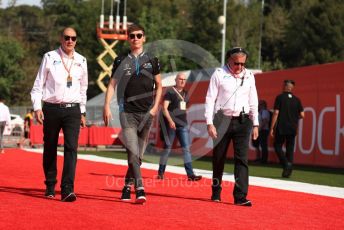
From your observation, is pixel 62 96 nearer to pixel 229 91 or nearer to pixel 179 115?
pixel 229 91

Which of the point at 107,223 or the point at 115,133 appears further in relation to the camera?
the point at 115,133

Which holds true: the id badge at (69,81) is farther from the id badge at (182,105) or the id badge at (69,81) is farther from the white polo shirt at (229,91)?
the id badge at (182,105)

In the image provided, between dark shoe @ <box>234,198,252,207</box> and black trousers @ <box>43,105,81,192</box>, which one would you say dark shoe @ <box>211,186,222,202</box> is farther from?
black trousers @ <box>43,105,81,192</box>

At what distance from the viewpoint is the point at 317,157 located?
20.5 metres

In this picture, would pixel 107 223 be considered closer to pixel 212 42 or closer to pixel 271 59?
pixel 212 42

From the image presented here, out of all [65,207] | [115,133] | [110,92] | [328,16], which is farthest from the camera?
Answer: [328,16]

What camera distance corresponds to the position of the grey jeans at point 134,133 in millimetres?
8969

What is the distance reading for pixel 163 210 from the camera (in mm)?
8336

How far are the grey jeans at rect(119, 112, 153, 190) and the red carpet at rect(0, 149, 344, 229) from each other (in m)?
0.45

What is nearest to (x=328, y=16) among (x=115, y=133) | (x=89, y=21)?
(x=89, y=21)

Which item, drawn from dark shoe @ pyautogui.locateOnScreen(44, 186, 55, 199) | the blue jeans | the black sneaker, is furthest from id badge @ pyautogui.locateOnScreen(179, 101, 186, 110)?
the black sneaker

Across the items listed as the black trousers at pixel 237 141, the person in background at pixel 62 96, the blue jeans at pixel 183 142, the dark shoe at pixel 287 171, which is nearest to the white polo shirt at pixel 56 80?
the person in background at pixel 62 96

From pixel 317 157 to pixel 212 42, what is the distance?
61.3 metres

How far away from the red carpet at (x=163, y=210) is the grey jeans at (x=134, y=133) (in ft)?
1.47
